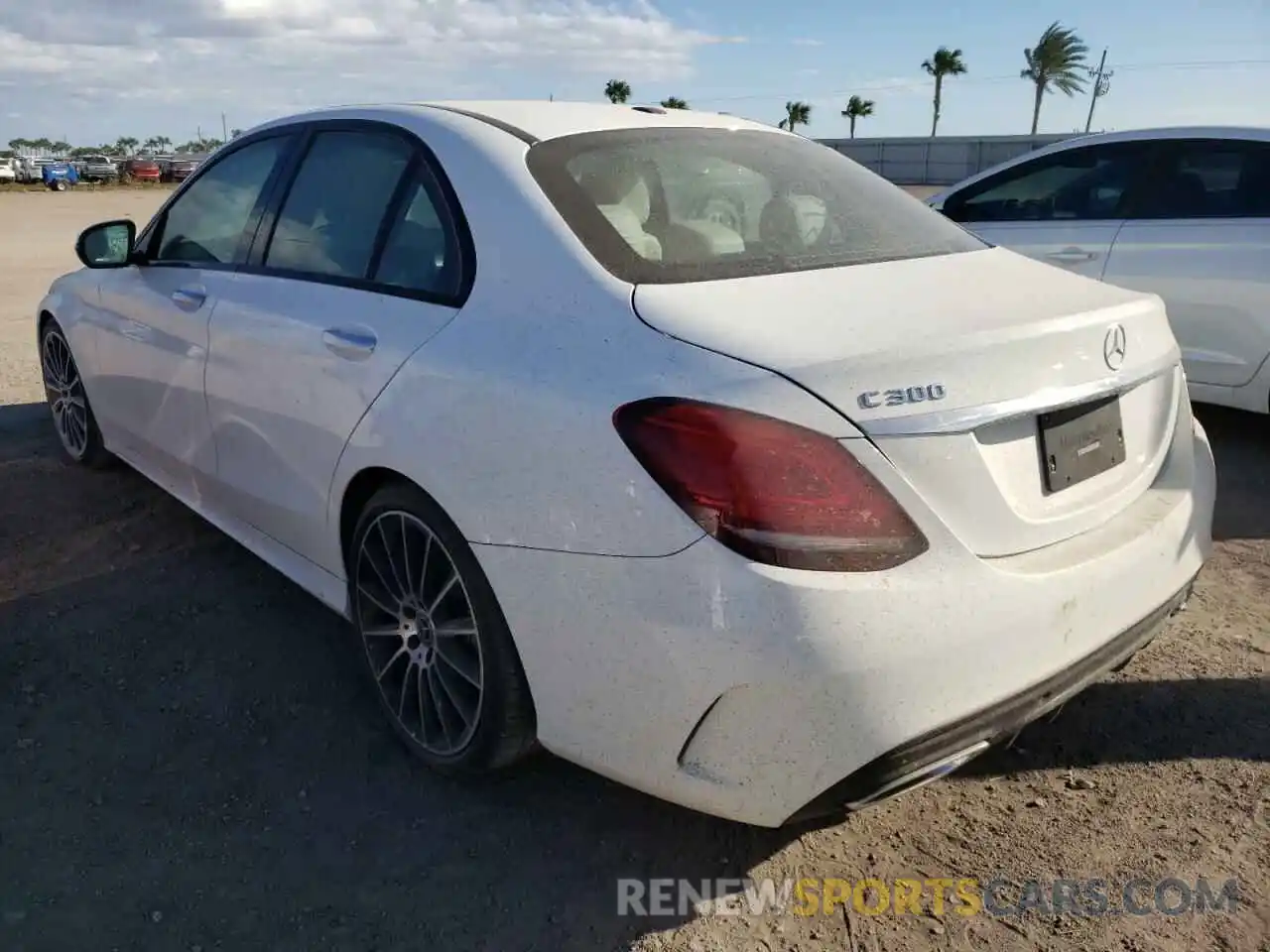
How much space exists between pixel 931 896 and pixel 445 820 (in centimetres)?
114

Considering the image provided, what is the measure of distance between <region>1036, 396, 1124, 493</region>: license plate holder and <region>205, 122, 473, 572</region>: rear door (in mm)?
1348

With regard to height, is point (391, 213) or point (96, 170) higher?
point (391, 213)

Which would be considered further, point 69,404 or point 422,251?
point 69,404

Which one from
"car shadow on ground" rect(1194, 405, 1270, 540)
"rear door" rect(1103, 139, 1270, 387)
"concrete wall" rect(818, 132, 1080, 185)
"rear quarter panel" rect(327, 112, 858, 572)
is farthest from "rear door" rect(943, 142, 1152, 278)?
"concrete wall" rect(818, 132, 1080, 185)

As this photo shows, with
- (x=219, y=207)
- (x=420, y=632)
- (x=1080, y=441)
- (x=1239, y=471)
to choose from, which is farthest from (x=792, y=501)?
(x=1239, y=471)

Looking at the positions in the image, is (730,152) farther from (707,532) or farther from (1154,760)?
(1154,760)

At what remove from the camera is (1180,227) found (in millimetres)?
5352

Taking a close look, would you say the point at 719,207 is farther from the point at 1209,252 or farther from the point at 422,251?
the point at 1209,252

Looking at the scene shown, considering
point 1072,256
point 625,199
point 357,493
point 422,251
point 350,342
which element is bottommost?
point 357,493

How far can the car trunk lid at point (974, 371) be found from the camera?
195 cm

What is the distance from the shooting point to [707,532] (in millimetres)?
1914

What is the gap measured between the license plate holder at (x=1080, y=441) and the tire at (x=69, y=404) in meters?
4.20

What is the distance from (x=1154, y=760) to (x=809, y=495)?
1545mm

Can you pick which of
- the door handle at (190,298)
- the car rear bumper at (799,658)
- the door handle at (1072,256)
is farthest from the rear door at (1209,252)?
the door handle at (190,298)
